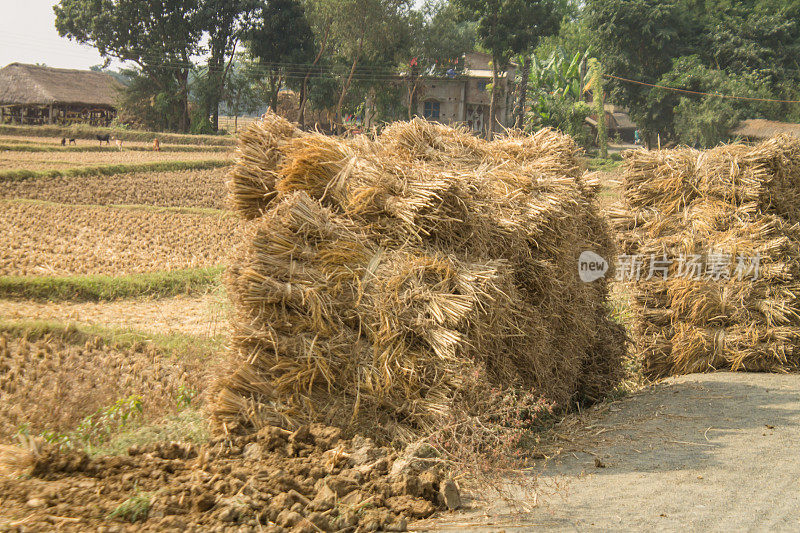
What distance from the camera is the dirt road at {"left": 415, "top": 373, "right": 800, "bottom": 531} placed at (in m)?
3.56

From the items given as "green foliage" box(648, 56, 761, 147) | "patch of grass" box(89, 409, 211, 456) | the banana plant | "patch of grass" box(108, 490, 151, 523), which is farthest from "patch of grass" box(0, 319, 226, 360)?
the banana plant

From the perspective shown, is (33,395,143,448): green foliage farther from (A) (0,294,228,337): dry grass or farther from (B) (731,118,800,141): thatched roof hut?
(B) (731,118,800,141): thatched roof hut

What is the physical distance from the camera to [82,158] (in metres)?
22.5

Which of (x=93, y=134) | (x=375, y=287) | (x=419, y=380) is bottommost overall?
(x=419, y=380)

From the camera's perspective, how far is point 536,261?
533cm

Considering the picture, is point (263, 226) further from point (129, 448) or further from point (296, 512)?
point (296, 512)

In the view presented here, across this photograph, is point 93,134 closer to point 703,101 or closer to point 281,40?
point 281,40

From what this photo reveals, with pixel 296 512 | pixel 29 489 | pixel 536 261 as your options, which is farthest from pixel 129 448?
pixel 536 261

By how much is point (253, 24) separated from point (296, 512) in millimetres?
38535

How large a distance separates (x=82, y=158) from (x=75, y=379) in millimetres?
18055

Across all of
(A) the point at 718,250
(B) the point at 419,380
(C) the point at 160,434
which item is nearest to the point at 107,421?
(C) the point at 160,434

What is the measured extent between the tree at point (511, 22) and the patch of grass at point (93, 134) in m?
14.2

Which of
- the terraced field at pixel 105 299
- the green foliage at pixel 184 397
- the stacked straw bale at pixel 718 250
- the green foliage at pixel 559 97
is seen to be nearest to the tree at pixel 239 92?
the green foliage at pixel 559 97

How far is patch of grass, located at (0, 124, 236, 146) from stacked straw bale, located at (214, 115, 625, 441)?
80.9 feet
